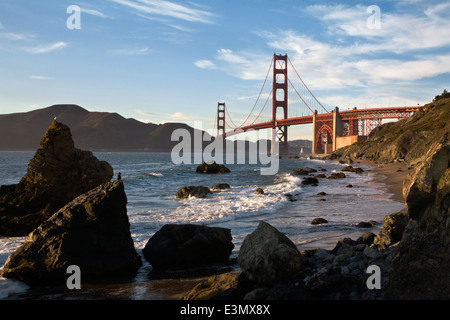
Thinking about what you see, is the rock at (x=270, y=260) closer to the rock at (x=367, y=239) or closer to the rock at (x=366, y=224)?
the rock at (x=367, y=239)

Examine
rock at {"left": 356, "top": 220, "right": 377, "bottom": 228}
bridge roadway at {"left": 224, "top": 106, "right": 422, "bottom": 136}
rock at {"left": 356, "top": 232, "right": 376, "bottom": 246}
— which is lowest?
rock at {"left": 356, "top": 220, "right": 377, "bottom": 228}

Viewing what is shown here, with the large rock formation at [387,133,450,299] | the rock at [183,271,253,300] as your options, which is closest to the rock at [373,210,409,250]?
the large rock formation at [387,133,450,299]

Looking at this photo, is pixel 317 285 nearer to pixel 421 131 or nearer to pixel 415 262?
pixel 415 262

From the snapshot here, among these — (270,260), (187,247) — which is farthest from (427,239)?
(187,247)

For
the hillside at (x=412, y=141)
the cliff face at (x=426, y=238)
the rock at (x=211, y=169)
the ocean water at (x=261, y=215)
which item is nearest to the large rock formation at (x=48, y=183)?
the ocean water at (x=261, y=215)

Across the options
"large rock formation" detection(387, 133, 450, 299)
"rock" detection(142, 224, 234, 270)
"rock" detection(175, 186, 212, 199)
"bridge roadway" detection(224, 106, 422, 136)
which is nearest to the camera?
"large rock formation" detection(387, 133, 450, 299)

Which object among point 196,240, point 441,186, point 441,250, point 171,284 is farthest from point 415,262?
point 196,240

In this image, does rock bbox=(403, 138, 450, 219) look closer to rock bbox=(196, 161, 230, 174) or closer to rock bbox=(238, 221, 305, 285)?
rock bbox=(238, 221, 305, 285)

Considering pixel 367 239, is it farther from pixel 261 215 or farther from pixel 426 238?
pixel 261 215
